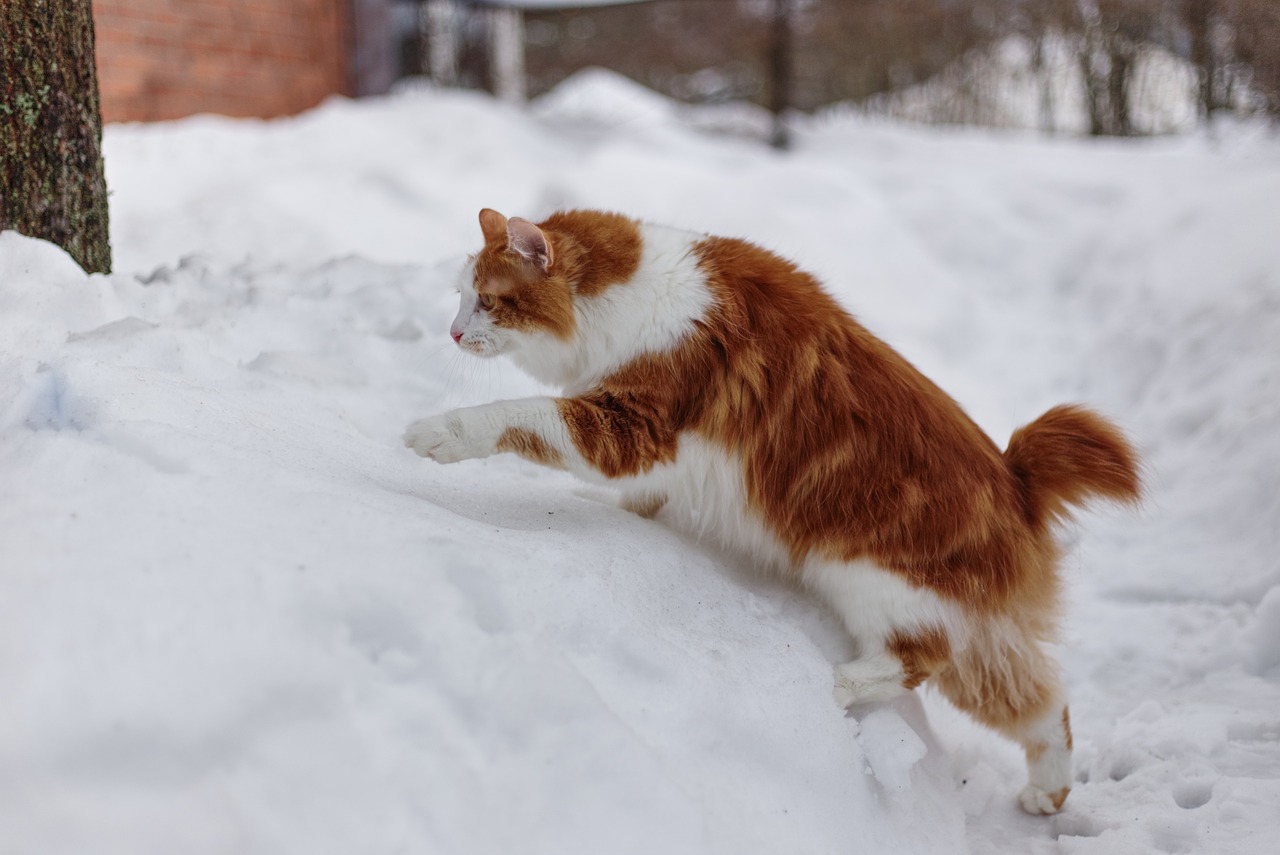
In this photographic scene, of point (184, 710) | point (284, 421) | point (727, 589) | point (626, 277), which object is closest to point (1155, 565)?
point (727, 589)

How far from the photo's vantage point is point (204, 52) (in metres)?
5.90

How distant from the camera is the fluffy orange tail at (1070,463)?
6.93ft

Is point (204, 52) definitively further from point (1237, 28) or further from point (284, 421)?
point (1237, 28)

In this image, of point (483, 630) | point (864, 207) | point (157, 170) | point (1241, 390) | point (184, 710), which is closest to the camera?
point (184, 710)

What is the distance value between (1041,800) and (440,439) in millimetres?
1607

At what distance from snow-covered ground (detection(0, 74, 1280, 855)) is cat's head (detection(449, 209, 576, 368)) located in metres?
0.36

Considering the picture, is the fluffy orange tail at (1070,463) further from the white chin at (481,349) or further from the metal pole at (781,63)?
the metal pole at (781,63)

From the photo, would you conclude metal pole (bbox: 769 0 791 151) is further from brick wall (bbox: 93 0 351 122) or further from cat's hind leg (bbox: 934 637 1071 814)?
cat's hind leg (bbox: 934 637 1071 814)

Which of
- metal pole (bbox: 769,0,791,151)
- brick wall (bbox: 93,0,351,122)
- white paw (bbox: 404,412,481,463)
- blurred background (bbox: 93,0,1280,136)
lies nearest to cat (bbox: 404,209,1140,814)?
white paw (bbox: 404,412,481,463)

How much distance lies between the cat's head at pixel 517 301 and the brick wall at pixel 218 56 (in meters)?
4.10

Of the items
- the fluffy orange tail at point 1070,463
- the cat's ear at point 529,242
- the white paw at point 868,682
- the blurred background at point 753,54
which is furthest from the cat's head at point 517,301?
the blurred background at point 753,54

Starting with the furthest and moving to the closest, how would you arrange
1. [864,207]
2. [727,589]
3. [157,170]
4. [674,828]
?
[864,207] → [157,170] → [727,589] → [674,828]

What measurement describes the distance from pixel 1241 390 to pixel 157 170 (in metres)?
5.03

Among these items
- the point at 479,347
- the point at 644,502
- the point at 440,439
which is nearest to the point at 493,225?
the point at 479,347
